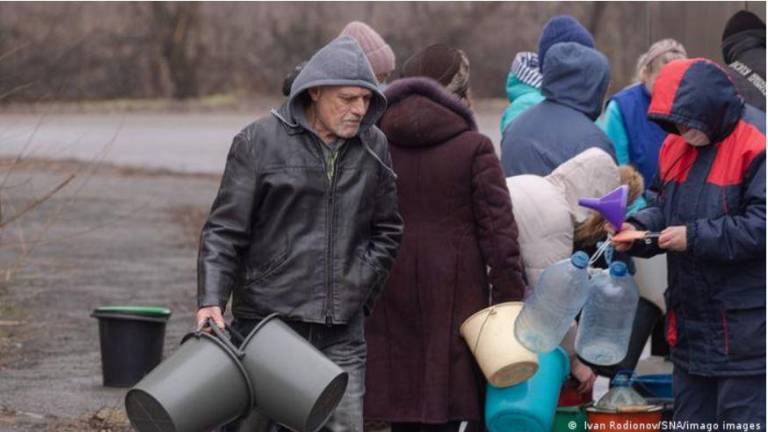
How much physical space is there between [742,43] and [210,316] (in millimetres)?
3776

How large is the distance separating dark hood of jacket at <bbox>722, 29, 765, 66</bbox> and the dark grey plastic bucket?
3.82 m

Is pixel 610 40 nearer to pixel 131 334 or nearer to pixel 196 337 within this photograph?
pixel 131 334

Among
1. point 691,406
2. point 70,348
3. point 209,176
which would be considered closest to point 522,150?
point 691,406

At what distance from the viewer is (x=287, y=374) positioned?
5395 millimetres

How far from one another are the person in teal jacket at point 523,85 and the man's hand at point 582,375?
1902mm

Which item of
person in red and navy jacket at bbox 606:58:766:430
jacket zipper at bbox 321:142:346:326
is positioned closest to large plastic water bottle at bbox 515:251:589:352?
person in red and navy jacket at bbox 606:58:766:430

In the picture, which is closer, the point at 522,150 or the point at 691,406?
the point at 691,406

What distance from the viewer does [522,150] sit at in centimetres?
775

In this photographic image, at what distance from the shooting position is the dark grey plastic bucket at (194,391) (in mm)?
5316

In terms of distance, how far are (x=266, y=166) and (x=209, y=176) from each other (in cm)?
1592

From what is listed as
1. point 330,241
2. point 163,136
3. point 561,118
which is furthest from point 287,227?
point 163,136

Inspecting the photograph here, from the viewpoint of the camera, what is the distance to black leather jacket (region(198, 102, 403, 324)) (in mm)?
5738

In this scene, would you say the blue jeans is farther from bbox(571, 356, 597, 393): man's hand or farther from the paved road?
the paved road

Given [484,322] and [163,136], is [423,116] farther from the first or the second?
[163,136]
